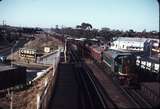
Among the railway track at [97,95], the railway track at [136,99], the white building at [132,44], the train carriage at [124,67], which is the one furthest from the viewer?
the white building at [132,44]

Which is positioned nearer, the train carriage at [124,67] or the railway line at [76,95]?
the railway line at [76,95]

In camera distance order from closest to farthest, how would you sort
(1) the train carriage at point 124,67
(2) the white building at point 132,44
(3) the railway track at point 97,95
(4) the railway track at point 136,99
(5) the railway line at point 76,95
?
(4) the railway track at point 136,99 < (5) the railway line at point 76,95 < (3) the railway track at point 97,95 < (1) the train carriage at point 124,67 < (2) the white building at point 132,44

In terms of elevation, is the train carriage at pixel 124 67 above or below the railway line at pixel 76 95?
above

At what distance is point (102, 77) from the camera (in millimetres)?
28312

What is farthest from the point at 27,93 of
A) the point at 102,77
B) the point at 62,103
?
the point at 62,103

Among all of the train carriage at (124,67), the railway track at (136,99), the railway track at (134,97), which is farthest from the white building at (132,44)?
the railway track at (136,99)

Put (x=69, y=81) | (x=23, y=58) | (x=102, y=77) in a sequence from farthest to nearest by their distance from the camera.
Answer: (x=23, y=58), (x=102, y=77), (x=69, y=81)

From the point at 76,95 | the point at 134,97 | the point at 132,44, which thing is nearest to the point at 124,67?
the point at 134,97

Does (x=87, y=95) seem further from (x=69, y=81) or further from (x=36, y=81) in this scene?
(x=36, y=81)

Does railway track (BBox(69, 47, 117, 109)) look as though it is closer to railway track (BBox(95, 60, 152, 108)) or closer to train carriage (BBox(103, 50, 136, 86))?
railway track (BBox(95, 60, 152, 108))

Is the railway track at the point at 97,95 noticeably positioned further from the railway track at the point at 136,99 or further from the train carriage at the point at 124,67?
the train carriage at the point at 124,67

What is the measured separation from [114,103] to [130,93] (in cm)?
291

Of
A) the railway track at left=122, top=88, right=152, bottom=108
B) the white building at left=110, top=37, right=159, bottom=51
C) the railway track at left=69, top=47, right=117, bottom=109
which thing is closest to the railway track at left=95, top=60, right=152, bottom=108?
the railway track at left=122, top=88, right=152, bottom=108

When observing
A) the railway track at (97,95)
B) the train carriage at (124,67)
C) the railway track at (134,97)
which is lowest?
the railway track at (97,95)
